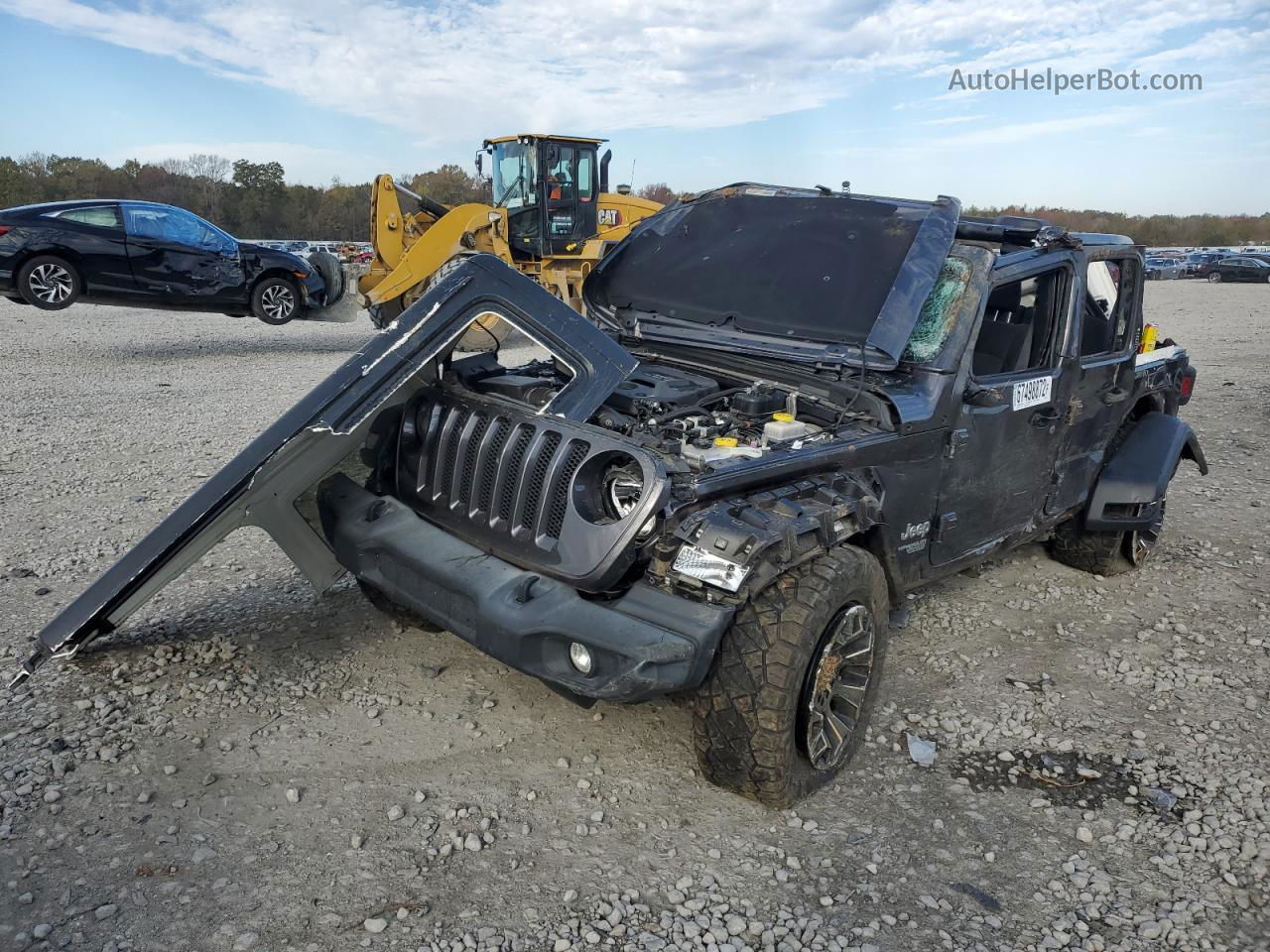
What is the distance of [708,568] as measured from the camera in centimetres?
286

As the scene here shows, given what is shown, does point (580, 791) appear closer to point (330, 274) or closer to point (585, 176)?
point (330, 274)

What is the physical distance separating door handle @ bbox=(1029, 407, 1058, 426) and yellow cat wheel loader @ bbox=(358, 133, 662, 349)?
27.9 ft

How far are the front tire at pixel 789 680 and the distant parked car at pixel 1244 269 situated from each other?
3860cm

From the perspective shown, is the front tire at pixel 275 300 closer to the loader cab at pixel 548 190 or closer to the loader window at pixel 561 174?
the loader cab at pixel 548 190

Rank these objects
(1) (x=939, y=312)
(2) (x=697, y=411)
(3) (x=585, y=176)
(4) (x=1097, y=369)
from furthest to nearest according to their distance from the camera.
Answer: (3) (x=585, y=176)
(4) (x=1097, y=369)
(1) (x=939, y=312)
(2) (x=697, y=411)

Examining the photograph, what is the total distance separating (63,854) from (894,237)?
3.79 metres

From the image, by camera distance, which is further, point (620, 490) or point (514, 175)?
point (514, 175)

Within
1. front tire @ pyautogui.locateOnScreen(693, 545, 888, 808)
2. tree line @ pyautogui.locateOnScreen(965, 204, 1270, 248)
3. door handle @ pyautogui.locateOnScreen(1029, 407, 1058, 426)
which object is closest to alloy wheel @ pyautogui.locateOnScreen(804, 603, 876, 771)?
front tire @ pyautogui.locateOnScreen(693, 545, 888, 808)

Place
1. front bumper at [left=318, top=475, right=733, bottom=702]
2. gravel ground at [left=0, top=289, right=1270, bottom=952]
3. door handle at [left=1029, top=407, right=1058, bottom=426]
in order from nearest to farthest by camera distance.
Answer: gravel ground at [left=0, top=289, right=1270, bottom=952] → front bumper at [left=318, top=475, right=733, bottom=702] → door handle at [left=1029, top=407, right=1058, bottom=426]

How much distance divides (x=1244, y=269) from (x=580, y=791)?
39542 millimetres

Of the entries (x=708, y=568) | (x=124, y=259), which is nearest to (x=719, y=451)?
(x=708, y=568)

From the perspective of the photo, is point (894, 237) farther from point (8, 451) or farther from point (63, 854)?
point (8, 451)

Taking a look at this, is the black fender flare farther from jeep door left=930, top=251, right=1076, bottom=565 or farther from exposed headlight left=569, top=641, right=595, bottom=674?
exposed headlight left=569, top=641, right=595, bottom=674

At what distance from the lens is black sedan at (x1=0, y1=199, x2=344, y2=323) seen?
11.4 meters
